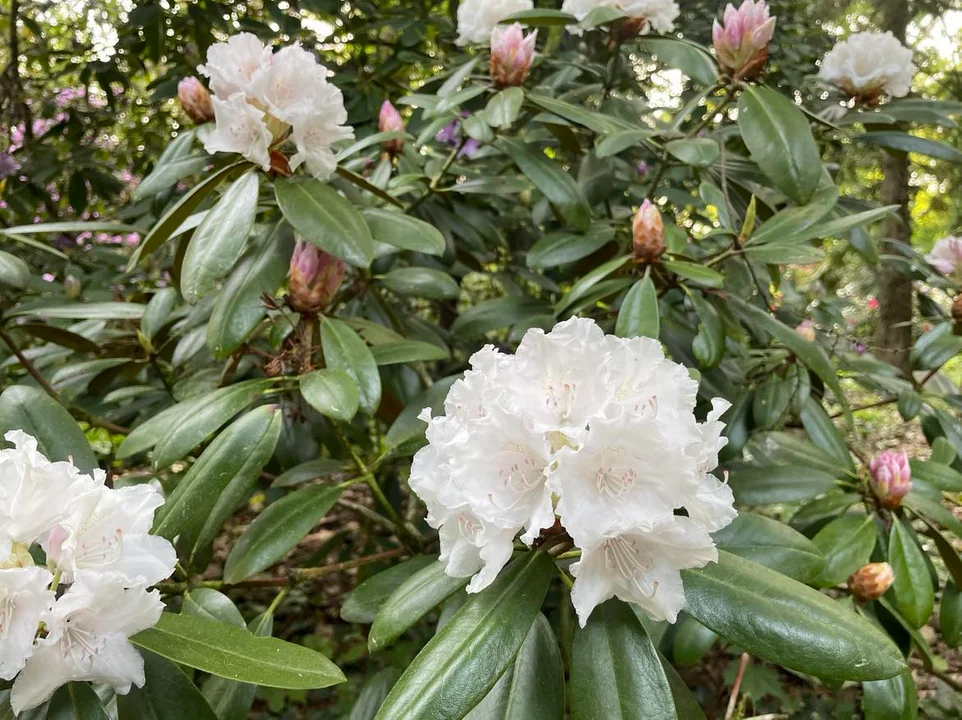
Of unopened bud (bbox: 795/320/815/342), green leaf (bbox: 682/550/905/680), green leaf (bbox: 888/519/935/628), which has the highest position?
green leaf (bbox: 682/550/905/680)

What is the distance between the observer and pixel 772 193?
1565 millimetres

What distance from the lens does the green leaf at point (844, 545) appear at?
100cm

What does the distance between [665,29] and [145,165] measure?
2.16 m

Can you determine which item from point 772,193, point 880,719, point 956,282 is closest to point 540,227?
point 772,193

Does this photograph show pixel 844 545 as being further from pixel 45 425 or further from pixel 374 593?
pixel 45 425

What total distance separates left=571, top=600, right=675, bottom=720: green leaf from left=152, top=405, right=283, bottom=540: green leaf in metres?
0.48

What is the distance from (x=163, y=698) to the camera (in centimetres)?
68

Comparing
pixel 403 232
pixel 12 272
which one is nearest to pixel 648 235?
pixel 403 232

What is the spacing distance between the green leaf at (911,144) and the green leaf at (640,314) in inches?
27.6

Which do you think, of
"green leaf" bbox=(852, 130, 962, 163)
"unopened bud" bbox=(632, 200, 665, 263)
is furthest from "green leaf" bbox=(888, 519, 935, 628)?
"green leaf" bbox=(852, 130, 962, 163)

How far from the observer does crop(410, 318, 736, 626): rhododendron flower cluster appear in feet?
1.90

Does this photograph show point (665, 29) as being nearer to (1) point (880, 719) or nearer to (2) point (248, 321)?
(2) point (248, 321)

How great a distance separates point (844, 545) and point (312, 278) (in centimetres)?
89

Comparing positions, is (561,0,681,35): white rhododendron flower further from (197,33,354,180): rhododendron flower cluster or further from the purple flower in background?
the purple flower in background
